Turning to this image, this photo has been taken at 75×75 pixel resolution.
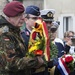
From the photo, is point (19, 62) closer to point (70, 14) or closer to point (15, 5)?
point (15, 5)

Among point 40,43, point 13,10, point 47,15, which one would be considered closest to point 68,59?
point 40,43

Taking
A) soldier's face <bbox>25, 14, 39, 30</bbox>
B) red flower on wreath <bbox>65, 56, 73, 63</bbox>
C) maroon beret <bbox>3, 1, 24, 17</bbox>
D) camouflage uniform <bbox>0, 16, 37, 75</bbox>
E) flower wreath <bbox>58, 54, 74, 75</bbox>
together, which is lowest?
flower wreath <bbox>58, 54, 74, 75</bbox>

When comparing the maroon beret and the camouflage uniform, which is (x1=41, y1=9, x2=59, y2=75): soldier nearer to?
the camouflage uniform

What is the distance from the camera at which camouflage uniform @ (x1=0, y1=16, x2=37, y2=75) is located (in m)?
3.44

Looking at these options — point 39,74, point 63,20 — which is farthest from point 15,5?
point 63,20

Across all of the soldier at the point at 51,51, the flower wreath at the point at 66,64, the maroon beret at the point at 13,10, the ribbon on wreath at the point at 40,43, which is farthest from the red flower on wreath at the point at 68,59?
the maroon beret at the point at 13,10

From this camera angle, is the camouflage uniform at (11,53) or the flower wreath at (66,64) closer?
the camouflage uniform at (11,53)

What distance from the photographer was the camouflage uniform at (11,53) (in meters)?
3.44

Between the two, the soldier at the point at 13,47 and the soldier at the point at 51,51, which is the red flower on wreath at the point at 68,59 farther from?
the soldier at the point at 13,47

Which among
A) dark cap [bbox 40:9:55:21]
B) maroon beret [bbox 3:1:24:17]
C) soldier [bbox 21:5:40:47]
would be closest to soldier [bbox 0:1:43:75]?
maroon beret [bbox 3:1:24:17]

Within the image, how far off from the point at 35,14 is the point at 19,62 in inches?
45.4

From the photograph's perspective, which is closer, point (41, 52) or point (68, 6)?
point (41, 52)

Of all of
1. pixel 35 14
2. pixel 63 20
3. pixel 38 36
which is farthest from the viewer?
pixel 63 20

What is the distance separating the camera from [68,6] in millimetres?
15414
